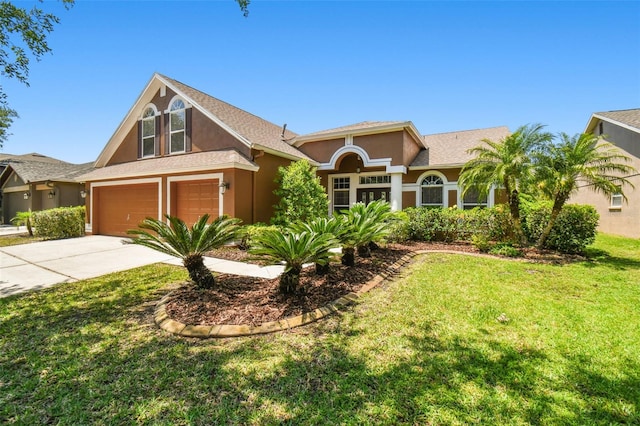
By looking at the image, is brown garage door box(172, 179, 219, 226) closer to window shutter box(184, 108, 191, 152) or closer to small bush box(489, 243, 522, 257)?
window shutter box(184, 108, 191, 152)

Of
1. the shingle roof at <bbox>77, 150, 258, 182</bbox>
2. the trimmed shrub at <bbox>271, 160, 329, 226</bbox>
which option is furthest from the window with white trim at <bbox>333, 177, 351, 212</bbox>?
the shingle roof at <bbox>77, 150, 258, 182</bbox>

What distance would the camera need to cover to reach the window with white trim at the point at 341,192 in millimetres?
16203

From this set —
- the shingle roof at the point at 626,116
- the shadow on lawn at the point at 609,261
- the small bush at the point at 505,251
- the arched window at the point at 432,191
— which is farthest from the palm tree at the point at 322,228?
the shingle roof at the point at 626,116

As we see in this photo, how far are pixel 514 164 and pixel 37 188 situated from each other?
29.8 meters

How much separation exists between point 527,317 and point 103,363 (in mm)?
5617

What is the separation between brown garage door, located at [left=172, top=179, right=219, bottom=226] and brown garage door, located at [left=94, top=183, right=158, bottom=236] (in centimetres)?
149

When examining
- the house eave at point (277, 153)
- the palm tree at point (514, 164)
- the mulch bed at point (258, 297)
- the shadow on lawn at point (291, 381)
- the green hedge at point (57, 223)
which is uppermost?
the house eave at point (277, 153)

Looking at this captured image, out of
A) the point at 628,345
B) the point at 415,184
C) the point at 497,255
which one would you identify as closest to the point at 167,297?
the point at 628,345

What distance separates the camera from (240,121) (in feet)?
44.2

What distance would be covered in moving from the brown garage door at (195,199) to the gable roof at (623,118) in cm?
1776

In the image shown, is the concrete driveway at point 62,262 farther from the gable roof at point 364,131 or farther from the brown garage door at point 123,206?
the gable roof at point 364,131

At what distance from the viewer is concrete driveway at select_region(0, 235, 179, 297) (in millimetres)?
6395

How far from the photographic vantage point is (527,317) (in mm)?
4152

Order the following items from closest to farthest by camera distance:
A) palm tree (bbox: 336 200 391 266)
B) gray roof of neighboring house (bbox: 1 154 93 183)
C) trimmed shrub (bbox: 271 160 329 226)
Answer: palm tree (bbox: 336 200 391 266) → trimmed shrub (bbox: 271 160 329 226) → gray roof of neighboring house (bbox: 1 154 93 183)
